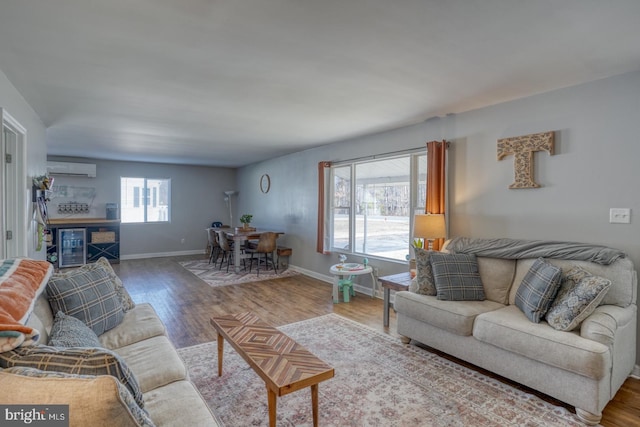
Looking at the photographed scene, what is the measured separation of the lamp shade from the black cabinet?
6823 mm

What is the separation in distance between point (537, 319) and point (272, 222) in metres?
5.77

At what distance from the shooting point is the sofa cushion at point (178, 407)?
4.37ft

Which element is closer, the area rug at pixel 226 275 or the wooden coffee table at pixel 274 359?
the wooden coffee table at pixel 274 359

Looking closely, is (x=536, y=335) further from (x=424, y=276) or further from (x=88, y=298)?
(x=88, y=298)

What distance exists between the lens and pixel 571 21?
1.91 metres

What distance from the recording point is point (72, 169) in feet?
23.7

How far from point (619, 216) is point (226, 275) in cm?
547

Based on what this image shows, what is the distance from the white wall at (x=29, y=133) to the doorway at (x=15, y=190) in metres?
0.10

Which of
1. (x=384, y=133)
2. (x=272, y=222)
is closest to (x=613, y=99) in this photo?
(x=384, y=133)

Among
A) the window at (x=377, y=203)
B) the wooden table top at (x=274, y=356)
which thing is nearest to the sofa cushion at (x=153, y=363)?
the wooden table top at (x=274, y=356)

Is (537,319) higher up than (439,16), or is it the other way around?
(439,16)

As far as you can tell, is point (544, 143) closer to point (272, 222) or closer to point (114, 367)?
point (114, 367)

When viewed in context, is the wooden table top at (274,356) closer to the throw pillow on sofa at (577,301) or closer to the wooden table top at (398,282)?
the wooden table top at (398,282)

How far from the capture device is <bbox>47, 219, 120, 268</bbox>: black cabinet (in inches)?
269
